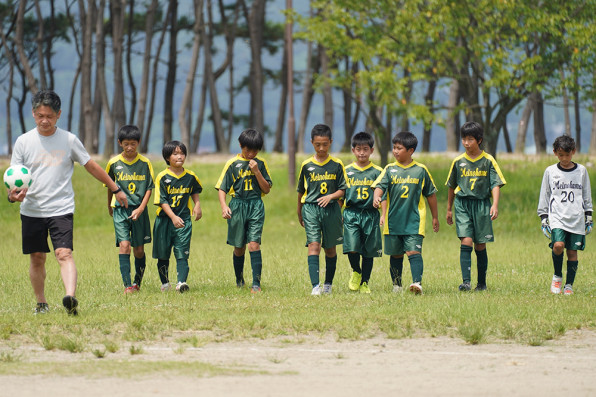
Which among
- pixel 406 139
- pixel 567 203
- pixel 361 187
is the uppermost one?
pixel 406 139

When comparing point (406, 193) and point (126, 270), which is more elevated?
point (406, 193)

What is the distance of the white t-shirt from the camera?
30.2 ft

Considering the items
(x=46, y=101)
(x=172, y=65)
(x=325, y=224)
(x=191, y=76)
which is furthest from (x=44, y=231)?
(x=172, y=65)

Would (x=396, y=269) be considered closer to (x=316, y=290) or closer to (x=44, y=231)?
(x=316, y=290)

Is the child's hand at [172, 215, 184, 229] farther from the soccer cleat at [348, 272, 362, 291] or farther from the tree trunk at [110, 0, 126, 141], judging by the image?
the tree trunk at [110, 0, 126, 141]

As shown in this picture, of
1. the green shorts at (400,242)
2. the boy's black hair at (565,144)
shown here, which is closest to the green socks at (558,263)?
the boy's black hair at (565,144)

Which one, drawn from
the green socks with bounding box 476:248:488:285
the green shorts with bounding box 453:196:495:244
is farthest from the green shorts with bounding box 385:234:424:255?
the green socks with bounding box 476:248:488:285

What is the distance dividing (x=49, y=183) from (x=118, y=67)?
29.7 m

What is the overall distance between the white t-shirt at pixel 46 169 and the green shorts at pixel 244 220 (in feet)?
9.02

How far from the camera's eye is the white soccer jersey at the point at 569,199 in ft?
37.2

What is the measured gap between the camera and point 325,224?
11.4 m

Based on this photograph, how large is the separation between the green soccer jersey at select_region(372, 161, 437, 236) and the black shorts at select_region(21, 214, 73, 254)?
3708mm

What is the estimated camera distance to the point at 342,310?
32.4 ft

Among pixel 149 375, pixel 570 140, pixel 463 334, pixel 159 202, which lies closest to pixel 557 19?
pixel 570 140
